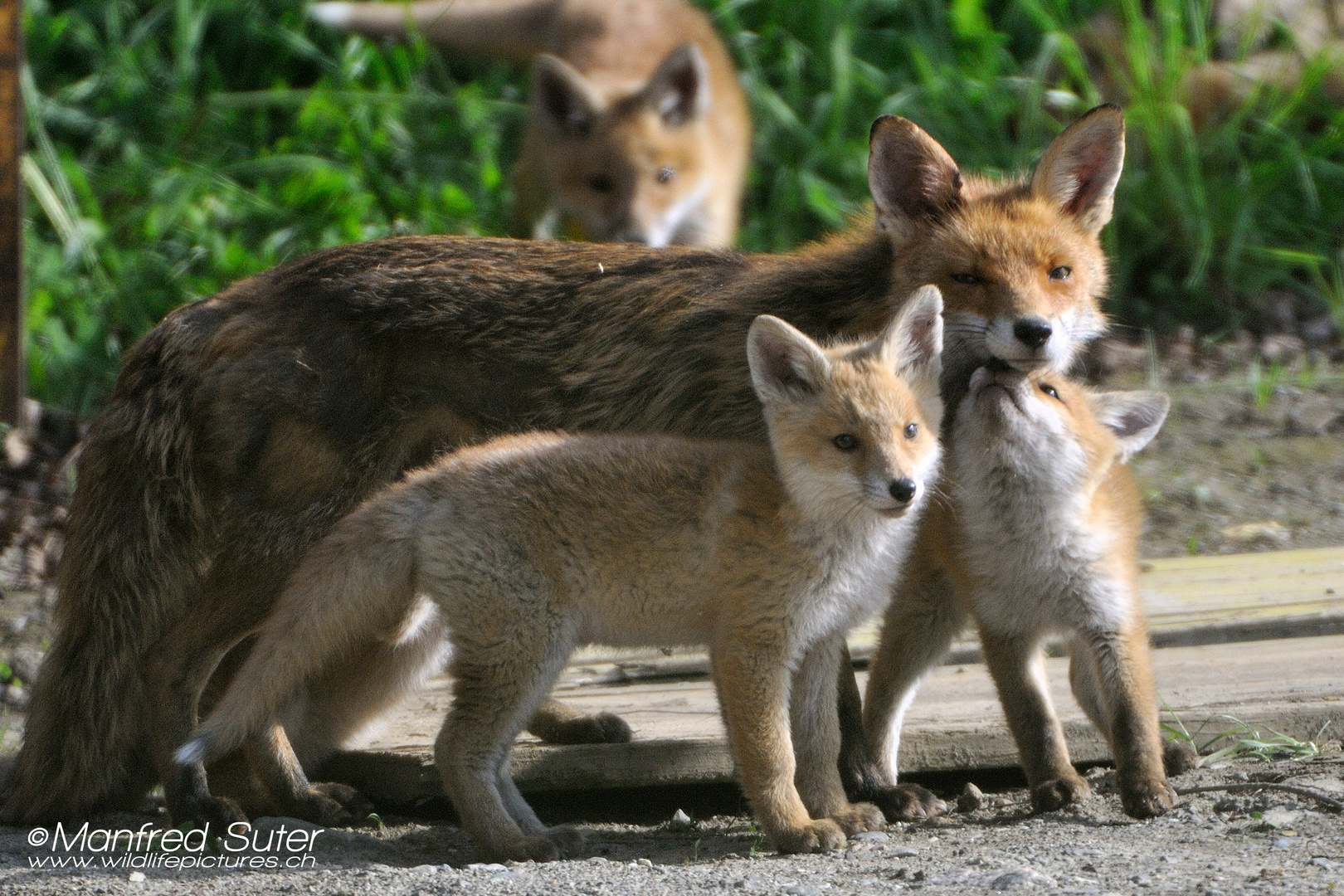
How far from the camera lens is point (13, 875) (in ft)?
11.3

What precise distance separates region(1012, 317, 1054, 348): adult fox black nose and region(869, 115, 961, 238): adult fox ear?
547mm

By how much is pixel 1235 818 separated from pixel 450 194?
233 inches

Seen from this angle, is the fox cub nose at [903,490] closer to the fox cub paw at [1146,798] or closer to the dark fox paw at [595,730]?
the fox cub paw at [1146,798]

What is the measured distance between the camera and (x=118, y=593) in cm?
426

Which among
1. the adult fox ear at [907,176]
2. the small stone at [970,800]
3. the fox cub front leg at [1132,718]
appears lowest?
the small stone at [970,800]

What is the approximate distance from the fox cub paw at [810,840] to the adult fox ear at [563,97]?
200 inches

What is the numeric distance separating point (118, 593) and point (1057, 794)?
2.68 metres

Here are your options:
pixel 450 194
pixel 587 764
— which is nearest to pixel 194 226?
pixel 450 194

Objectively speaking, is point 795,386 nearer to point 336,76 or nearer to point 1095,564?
point 1095,564

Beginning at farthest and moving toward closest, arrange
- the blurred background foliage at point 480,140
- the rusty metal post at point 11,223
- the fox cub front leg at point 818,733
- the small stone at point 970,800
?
the blurred background foliage at point 480,140 < the rusty metal post at point 11,223 < the small stone at point 970,800 < the fox cub front leg at point 818,733

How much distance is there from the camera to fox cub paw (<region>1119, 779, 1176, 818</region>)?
3588 millimetres

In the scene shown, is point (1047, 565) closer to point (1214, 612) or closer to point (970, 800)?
point (970, 800)

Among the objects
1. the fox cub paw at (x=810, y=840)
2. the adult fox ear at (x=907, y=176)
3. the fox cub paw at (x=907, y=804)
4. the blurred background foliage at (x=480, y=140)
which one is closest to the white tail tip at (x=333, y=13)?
the blurred background foliage at (x=480, y=140)

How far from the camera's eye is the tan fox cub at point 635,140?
7793 mm
